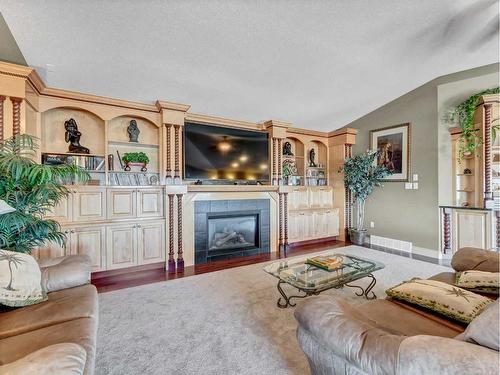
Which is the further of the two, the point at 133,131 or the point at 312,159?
the point at 312,159

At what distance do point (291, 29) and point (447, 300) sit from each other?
2.78 metres

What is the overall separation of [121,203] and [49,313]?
7.06ft

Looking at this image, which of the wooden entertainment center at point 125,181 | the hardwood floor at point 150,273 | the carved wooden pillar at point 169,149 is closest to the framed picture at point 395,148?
the wooden entertainment center at point 125,181

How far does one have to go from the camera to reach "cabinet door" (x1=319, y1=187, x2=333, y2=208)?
Result: 536cm

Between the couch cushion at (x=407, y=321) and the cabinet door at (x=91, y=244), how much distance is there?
3171mm

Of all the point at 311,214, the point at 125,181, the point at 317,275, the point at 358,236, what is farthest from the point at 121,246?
the point at 358,236

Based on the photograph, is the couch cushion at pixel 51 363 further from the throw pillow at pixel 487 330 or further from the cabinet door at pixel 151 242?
the cabinet door at pixel 151 242

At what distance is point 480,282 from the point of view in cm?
170

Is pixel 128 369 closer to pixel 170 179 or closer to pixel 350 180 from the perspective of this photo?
pixel 170 179

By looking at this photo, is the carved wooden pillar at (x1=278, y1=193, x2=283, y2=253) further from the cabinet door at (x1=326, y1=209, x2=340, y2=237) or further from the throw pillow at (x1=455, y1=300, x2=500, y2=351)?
the throw pillow at (x1=455, y1=300, x2=500, y2=351)

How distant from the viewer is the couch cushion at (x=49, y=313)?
134cm

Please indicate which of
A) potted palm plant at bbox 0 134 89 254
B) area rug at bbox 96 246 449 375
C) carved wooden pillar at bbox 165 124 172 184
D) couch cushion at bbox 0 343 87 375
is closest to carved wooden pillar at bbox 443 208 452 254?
area rug at bbox 96 246 449 375

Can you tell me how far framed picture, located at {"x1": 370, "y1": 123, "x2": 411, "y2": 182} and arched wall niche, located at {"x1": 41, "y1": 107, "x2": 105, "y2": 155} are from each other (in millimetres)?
4969

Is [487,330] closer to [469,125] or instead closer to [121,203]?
[121,203]
